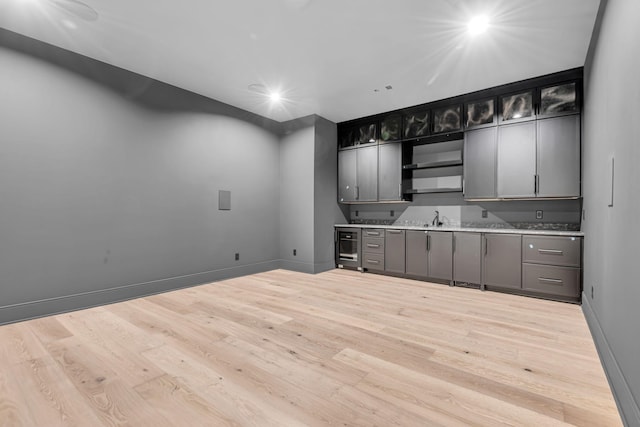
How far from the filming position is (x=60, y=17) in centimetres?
270

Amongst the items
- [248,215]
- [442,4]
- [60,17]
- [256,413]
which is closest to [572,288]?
[442,4]

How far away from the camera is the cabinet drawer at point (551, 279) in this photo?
11.5 ft

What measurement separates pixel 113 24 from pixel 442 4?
301cm

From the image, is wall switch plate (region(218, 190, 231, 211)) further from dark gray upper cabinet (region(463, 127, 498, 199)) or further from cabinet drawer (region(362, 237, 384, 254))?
dark gray upper cabinet (region(463, 127, 498, 199))

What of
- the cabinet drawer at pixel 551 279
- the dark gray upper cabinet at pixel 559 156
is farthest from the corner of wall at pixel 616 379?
the dark gray upper cabinet at pixel 559 156

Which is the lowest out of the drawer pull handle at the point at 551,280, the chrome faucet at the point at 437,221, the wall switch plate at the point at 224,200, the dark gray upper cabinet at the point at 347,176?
the drawer pull handle at the point at 551,280

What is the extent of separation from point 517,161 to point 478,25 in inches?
81.1

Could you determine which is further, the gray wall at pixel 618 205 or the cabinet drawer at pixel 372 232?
the cabinet drawer at pixel 372 232

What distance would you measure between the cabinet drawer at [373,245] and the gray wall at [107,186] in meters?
2.06

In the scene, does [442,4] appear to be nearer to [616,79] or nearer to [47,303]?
[616,79]

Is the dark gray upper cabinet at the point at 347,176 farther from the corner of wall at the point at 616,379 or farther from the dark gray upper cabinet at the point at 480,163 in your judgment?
the corner of wall at the point at 616,379

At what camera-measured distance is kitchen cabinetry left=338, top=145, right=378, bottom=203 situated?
5.43 m

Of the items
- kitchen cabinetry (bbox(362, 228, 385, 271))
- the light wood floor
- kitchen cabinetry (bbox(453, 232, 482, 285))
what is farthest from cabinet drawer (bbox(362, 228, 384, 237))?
the light wood floor

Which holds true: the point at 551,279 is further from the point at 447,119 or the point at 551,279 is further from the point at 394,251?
the point at 447,119
